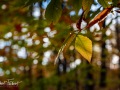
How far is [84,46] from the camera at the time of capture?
1007 millimetres

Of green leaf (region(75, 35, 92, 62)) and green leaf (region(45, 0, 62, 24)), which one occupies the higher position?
green leaf (region(45, 0, 62, 24))

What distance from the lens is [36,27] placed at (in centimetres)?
254

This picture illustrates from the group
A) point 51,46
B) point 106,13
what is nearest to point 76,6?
point 106,13

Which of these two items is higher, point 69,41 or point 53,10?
point 53,10

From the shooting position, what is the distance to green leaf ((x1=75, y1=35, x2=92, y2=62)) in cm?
100

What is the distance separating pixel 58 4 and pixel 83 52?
219 mm

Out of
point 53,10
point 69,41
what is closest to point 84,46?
point 69,41

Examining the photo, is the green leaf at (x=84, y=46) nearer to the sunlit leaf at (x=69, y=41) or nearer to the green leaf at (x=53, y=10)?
the sunlit leaf at (x=69, y=41)

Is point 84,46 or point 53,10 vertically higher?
point 53,10

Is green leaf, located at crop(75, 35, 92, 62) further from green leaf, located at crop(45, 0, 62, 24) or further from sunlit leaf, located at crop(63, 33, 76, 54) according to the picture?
green leaf, located at crop(45, 0, 62, 24)

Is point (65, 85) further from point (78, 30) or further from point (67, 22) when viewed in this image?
point (78, 30)

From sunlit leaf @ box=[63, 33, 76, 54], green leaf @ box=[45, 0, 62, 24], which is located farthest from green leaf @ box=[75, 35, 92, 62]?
green leaf @ box=[45, 0, 62, 24]

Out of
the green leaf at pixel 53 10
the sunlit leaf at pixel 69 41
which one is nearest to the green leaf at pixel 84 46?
the sunlit leaf at pixel 69 41

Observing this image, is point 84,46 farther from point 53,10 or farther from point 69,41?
point 53,10
